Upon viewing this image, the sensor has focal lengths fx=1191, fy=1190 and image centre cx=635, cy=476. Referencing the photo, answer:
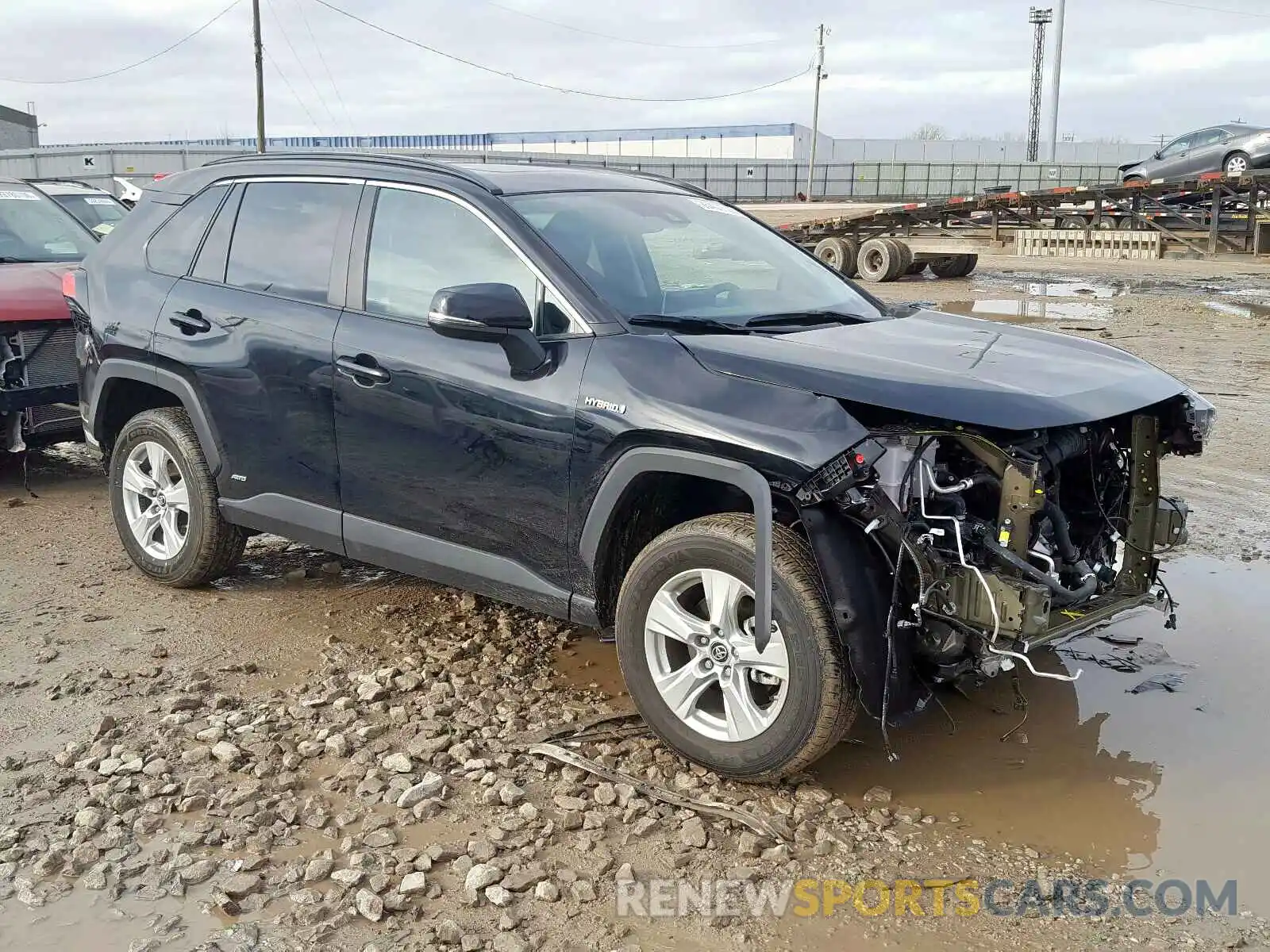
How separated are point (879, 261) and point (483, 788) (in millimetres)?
20963

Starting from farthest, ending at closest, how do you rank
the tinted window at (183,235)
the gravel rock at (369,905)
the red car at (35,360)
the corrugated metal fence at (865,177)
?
the corrugated metal fence at (865,177), the red car at (35,360), the tinted window at (183,235), the gravel rock at (369,905)

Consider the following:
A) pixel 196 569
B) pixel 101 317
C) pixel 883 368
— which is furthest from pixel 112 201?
pixel 883 368

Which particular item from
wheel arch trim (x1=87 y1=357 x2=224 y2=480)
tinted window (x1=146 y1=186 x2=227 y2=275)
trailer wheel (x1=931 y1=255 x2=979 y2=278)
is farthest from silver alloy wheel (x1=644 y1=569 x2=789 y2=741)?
trailer wheel (x1=931 y1=255 x2=979 y2=278)

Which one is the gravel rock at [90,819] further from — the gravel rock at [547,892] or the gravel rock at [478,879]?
the gravel rock at [547,892]

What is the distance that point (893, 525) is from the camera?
348cm

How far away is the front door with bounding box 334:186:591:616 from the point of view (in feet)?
13.4

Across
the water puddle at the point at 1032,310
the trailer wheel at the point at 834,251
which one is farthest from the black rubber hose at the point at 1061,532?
the trailer wheel at the point at 834,251

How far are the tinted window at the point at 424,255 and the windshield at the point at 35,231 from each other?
4743mm

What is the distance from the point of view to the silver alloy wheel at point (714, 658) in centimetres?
367

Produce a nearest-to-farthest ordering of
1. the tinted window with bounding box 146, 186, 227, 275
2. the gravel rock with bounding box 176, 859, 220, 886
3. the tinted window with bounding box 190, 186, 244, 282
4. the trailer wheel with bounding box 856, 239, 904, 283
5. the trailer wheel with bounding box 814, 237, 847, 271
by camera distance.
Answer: the gravel rock with bounding box 176, 859, 220, 886 < the tinted window with bounding box 190, 186, 244, 282 < the tinted window with bounding box 146, 186, 227, 275 < the trailer wheel with bounding box 856, 239, 904, 283 < the trailer wheel with bounding box 814, 237, 847, 271

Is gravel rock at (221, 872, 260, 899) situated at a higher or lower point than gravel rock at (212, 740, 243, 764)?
lower

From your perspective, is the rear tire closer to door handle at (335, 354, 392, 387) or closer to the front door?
the front door

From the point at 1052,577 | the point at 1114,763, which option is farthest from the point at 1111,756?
the point at 1052,577

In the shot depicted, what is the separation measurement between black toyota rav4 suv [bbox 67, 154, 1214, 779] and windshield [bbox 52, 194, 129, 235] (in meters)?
5.23
